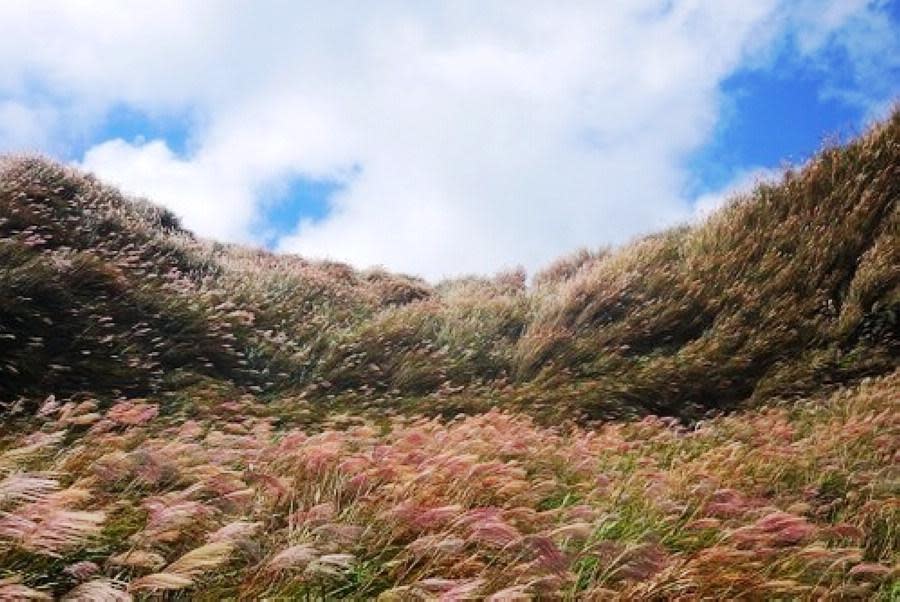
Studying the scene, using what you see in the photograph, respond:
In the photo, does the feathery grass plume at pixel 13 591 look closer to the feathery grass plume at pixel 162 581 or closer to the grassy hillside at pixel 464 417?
the grassy hillside at pixel 464 417

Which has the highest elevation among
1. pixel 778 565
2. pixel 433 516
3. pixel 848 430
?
pixel 848 430

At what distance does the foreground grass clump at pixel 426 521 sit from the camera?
2475 millimetres

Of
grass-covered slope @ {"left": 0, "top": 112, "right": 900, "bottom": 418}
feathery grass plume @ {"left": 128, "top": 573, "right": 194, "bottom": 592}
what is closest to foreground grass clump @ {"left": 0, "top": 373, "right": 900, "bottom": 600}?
feathery grass plume @ {"left": 128, "top": 573, "right": 194, "bottom": 592}

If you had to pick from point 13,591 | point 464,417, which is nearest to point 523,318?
point 464,417

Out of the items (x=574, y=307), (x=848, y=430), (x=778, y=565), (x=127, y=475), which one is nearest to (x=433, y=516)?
(x=127, y=475)

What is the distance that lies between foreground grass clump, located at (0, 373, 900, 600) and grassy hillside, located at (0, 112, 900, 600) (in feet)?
0.06

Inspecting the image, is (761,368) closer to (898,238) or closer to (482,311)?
(898,238)

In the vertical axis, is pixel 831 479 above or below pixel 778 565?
above

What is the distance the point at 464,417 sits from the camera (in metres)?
7.41

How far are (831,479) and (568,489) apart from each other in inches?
74.0

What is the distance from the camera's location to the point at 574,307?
941 centimetres

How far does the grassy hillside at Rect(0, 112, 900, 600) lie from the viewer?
2.79 m

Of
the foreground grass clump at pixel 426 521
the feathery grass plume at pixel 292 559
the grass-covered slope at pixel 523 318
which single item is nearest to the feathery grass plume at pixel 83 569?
→ the foreground grass clump at pixel 426 521

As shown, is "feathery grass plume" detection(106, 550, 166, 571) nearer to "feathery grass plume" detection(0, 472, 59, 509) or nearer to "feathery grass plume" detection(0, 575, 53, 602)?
"feathery grass plume" detection(0, 472, 59, 509)
